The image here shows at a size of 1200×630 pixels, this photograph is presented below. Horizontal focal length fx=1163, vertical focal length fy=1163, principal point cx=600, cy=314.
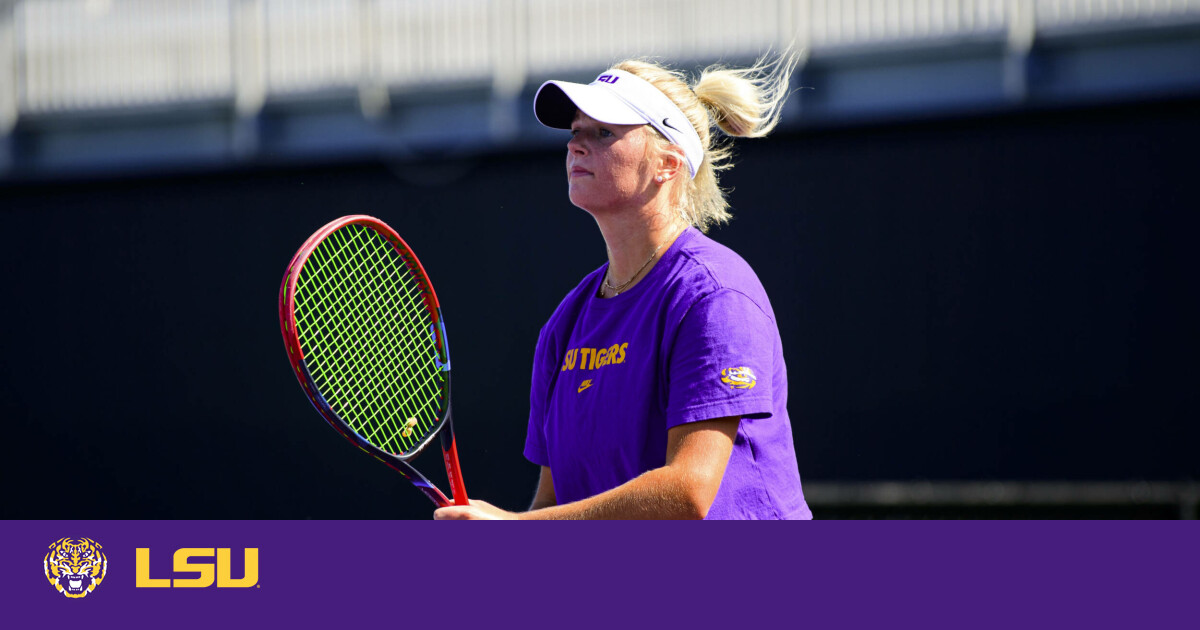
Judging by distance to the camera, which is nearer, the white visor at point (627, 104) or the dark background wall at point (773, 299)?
the white visor at point (627, 104)

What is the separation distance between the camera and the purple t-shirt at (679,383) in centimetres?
172

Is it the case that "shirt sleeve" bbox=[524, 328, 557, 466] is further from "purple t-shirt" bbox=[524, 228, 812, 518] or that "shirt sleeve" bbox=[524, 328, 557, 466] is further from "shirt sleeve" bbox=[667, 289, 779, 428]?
"shirt sleeve" bbox=[667, 289, 779, 428]

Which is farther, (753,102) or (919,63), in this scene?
(919,63)

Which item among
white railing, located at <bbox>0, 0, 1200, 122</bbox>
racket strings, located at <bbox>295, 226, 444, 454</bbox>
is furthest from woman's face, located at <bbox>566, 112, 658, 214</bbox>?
white railing, located at <bbox>0, 0, 1200, 122</bbox>

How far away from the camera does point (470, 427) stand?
245 inches

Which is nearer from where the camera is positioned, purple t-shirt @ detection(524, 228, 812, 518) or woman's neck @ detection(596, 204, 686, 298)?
purple t-shirt @ detection(524, 228, 812, 518)

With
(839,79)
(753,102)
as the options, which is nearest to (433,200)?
(839,79)
